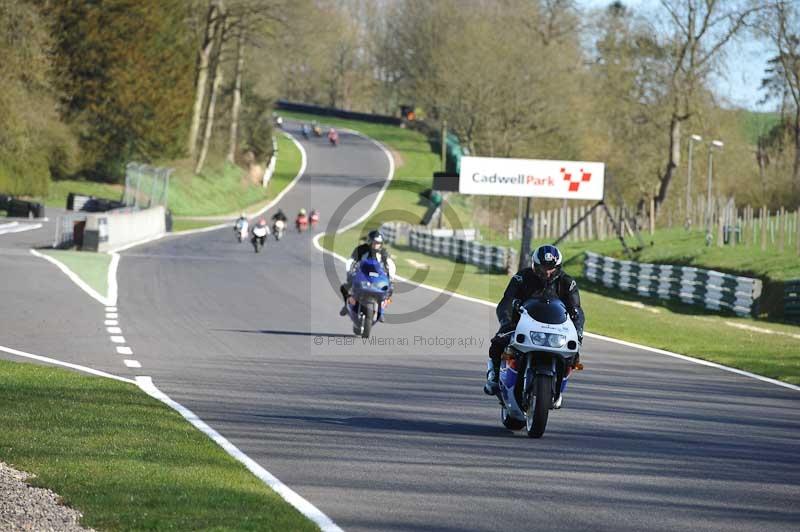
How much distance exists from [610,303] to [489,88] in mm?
43552

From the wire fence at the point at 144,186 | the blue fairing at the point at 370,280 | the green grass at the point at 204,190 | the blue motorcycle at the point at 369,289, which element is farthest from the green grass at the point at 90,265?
the green grass at the point at 204,190

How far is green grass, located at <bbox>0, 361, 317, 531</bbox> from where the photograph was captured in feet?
23.9

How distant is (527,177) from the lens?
4819 centimetres

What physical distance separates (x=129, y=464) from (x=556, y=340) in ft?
12.0

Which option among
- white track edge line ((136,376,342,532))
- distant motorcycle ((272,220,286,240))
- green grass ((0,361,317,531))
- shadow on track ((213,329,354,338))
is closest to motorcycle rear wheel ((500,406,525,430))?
Answer: white track edge line ((136,376,342,532))

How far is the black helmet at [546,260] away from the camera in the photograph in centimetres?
1118

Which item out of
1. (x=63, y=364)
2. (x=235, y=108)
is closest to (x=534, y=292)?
(x=63, y=364)

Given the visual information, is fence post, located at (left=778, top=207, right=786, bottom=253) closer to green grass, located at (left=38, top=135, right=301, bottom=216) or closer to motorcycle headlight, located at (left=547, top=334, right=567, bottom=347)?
motorcycle headlight, located at (left=547, top=334, right=567, bottom=347)

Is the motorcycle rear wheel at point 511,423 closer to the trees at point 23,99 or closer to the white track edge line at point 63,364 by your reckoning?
the white track edge line at point 63,364

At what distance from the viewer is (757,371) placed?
61.6 feet

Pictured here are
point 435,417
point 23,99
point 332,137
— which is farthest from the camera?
point 332,137

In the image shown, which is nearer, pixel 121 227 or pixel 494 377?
pixel 494 377

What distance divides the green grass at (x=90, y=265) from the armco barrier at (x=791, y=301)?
15594 mm

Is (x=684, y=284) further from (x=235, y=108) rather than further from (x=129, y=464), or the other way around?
(x=235, y=108)
